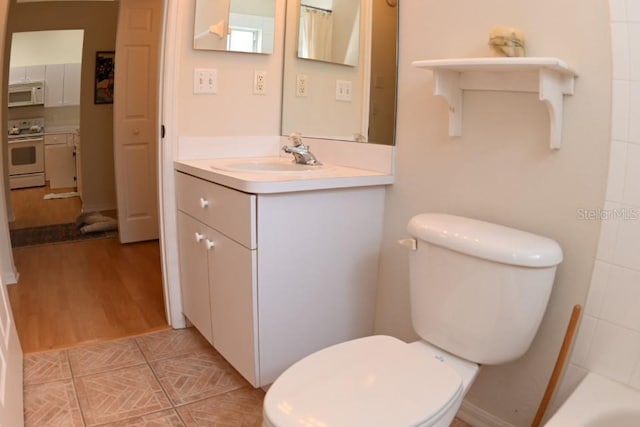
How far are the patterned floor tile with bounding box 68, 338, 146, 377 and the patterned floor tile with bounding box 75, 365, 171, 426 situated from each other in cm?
5

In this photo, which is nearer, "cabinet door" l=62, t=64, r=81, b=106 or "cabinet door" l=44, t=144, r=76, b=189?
"cabinet door" l=44, t=144, r=76, b=189

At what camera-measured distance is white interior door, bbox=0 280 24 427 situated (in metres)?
1.42

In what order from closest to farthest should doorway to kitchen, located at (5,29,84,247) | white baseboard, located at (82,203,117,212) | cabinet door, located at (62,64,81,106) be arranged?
white baseboard, located at (82,203,117,212) < doorway to kitchen, located at (5,29,84,247) < cabinet door, located at (62,64,81,106)

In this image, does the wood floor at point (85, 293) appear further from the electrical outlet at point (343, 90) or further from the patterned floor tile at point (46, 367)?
the electrical outlet at point (343, 90)

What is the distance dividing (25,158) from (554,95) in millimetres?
6406

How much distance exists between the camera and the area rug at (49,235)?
3.89 meters

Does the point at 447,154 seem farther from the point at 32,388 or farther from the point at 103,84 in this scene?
the point at 103,84

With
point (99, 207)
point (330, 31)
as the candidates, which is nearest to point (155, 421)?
point (330, 31)

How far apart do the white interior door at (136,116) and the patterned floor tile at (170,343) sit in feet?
5.39

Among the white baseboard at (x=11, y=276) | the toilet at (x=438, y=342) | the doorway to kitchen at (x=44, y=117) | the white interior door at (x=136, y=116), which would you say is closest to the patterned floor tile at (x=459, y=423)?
the toilet at (x=438, y=342)

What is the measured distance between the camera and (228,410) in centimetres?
181

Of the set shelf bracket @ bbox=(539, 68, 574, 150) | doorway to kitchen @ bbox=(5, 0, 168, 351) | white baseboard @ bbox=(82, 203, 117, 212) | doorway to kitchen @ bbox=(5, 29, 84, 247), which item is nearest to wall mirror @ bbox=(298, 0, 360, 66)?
doorway to kitchen @ bbox=(5, 0, 168, 351)

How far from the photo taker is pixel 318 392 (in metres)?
1.15

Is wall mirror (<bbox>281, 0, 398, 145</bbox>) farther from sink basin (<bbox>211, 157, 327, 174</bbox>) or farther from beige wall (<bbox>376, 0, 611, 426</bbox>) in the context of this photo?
sink basin (<bbox>211, 157, 327, 174</bbox>)
